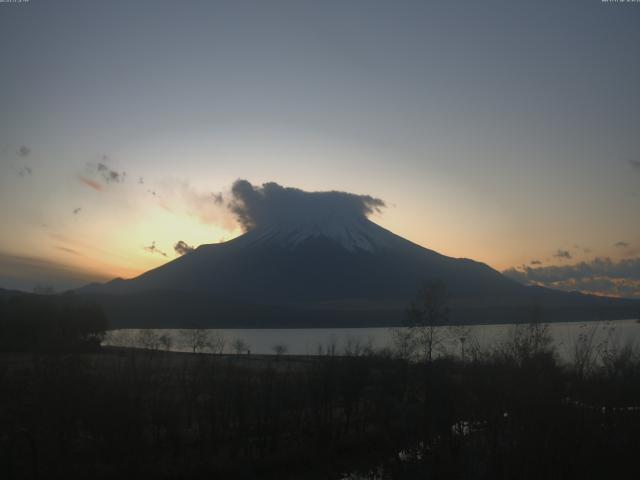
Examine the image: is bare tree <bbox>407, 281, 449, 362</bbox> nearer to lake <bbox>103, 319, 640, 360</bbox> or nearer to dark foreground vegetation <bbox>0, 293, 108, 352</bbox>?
lake <bbox>103, 319, 640, 360</bbox>

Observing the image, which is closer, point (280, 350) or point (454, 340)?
point (454, 340)

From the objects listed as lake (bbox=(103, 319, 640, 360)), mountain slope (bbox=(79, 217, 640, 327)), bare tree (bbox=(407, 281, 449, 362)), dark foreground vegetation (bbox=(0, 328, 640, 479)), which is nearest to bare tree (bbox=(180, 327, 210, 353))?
lake (bbox=(103, 319, 640, 360))

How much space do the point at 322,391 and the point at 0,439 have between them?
1003cm

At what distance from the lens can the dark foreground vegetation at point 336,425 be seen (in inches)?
430

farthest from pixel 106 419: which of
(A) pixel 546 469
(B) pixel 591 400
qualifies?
(B) pixel 591 400

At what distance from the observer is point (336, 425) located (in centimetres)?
2000

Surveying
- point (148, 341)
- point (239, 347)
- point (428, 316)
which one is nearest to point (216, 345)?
point (239, 347)

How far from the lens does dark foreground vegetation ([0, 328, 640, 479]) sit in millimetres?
10922

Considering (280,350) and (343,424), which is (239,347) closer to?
(280,350)

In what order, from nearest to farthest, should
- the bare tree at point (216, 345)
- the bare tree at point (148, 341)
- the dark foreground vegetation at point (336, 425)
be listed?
the dark foreground vegetation at point (336, 425) < the bare tree at point (148, 341) < the bare tree at point (216, 345)

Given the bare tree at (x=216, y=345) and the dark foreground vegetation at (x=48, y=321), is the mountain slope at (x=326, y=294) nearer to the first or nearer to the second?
the bare tree at (x=216, y=345)

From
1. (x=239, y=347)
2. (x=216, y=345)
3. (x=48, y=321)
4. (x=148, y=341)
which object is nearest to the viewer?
(x=48, y=321)

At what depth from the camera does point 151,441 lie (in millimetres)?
17250

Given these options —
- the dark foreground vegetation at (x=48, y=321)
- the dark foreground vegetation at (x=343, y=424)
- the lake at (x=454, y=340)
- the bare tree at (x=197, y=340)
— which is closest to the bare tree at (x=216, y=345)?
the bare tree at (x=197, y=340)
